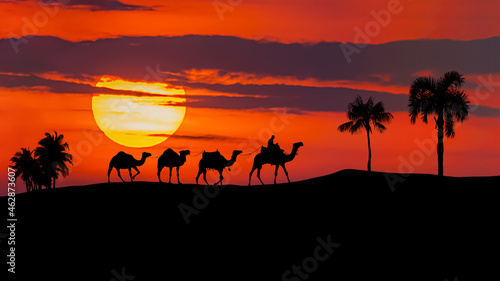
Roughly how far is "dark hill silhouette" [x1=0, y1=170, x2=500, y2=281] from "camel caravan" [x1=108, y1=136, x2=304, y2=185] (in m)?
1.35

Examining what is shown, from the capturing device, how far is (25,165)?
300ft

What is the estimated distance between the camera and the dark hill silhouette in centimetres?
3603

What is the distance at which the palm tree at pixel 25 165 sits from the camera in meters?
91.4

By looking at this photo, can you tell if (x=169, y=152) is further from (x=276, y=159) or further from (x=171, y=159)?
(x=276, y=159)

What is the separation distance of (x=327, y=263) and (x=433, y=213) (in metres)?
9.10

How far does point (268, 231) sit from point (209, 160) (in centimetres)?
1094

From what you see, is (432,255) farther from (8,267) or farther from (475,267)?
(8,267)

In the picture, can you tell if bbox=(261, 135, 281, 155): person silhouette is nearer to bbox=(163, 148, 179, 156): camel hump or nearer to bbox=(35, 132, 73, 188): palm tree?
bbox=(163, 148, 179, 156): camel hump

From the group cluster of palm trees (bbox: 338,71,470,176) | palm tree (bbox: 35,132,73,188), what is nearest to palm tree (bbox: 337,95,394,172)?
cluster of palm trees (bbox: 338,71,470,176)

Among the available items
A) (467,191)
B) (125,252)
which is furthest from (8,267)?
(467,191)

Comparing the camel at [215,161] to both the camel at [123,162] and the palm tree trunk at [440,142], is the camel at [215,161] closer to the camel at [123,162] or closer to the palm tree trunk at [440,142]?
the camel at [123,162]

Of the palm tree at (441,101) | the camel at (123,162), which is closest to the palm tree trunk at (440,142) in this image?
the palm tree at (441,101)

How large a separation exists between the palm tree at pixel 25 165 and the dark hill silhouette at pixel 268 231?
1663 inches

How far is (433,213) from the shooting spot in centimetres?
4216
